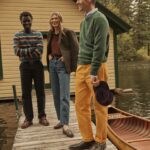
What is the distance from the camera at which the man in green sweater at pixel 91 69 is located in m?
5.14

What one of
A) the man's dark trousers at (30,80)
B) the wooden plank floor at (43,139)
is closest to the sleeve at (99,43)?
the wooden plank floor at (43,139)

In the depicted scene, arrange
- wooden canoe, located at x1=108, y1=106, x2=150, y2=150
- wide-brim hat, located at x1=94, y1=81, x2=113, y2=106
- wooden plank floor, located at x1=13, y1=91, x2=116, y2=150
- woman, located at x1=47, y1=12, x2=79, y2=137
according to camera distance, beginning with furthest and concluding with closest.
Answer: wooden canoe, located at x1=108, y1=106, x2=150, y2=150
woman, located at x1=47, y1=12, x2=79, y2=137
wooden plank floor, located at x1=13, y1=91, x2=116, y2=150
wide-brim hat, located at x1=94, y1=81, x2=113, y2=106

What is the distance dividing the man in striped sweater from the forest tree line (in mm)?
51611

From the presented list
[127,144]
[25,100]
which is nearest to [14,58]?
[25,100]

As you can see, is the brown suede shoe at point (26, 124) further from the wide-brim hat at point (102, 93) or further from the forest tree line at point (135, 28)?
the forest tree line at point (135, 28)

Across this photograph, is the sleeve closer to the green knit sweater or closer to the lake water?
the green knit sweater

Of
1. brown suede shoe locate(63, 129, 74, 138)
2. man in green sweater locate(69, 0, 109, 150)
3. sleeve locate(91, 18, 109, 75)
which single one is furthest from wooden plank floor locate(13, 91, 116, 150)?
sleeve locate(91, 18, 109, 75)

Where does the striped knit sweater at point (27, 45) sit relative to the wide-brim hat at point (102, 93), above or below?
above

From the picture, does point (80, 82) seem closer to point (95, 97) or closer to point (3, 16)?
point (95, 97)

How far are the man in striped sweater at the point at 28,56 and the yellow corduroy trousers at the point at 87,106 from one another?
6.24 feet

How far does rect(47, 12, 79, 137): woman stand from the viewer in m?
6.74

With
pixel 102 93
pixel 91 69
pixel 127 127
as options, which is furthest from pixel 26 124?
pixel 127 127

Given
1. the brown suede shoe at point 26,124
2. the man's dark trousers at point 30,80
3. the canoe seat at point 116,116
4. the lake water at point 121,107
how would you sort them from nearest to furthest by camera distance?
the man's dark trousers at point 30,80, the brown suede shoe at point 26,124, the lake water at point 121,107, the canoe seat at point 116,116

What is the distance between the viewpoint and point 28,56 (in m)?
7.24
